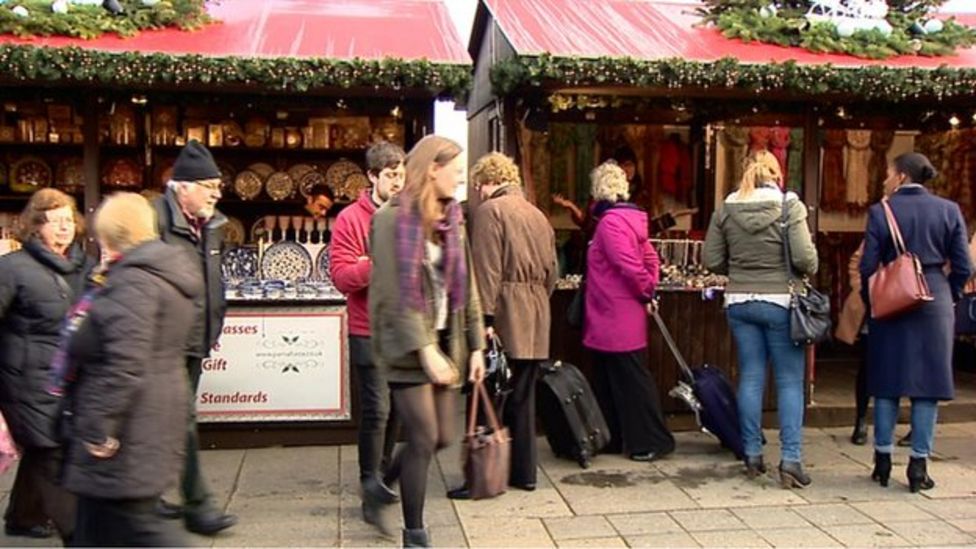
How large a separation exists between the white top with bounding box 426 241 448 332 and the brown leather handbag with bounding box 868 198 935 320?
2512 millimetres

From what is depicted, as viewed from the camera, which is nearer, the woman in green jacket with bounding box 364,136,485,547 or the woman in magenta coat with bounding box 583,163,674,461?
the woman in green jacket with bounding box 364,136,485,547

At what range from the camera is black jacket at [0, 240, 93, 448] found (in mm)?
3943

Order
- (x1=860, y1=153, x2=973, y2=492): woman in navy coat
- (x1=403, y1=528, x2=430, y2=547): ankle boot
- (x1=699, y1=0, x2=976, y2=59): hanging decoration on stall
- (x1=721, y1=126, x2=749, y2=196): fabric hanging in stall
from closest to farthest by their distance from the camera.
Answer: (x1=403, y1=528, x2=430, y2=547): ankle boot
(x1=860, y1=153, x2=973, y2=492): woman in navy coat
(x1=699, y1=0, x2=976, y2=59): hanging decoration on stall
(x1=721, y1=126, x2=749, y2=196): fabric hanging in stall

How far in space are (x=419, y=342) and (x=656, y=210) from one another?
5.41 meters

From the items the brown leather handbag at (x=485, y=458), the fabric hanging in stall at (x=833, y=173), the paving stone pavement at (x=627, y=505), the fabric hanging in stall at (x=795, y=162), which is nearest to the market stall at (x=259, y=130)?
the paving stone pavement at (x=627, y=505)

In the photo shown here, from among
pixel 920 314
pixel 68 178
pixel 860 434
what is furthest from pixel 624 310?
pixel 68 178

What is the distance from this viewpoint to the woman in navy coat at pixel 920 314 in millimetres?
4996

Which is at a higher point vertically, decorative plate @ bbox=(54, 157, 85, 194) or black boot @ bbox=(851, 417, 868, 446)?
decorative plate @ bbox=(54, 157, 85, 194)

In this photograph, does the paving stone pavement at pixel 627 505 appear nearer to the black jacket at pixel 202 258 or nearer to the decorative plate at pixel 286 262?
the black jacket at pixel 202 258

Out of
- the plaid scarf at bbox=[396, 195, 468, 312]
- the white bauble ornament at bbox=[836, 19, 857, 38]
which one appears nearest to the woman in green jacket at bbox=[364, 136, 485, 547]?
the plaid scarf at bbox=[396, 195, 468, 312]

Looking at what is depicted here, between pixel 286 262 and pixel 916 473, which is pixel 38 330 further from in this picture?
pixel 916 473

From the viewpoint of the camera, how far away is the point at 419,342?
12.0 ft

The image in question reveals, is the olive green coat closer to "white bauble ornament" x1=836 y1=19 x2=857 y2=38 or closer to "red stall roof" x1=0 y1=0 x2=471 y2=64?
"red stall roof" x1=0 y1=0 x2=471 y2=64

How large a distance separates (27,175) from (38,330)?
15.0 feet
